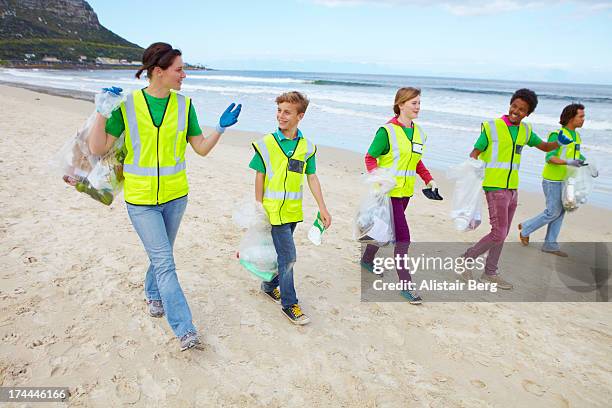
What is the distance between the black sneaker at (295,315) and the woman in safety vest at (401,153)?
3.42ft

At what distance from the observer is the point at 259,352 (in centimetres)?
300

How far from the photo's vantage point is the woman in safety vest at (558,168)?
15.4 ft

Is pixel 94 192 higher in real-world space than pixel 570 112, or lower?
lower

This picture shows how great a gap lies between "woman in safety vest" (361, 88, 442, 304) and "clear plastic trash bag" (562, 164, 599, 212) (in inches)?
81.8

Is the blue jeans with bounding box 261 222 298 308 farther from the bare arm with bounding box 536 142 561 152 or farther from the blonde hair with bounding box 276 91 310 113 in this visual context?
the bare arm with bounding box 536 142 561 152

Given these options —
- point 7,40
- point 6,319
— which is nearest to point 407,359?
point 6,319

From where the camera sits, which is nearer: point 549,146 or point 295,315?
point 295,315

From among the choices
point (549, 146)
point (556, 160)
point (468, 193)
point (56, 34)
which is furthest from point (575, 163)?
point (56, 34)

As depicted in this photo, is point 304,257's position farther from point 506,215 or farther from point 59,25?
point 59,25

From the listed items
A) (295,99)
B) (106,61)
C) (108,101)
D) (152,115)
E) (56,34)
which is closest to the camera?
(108,101)

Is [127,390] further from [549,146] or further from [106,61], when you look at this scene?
[106,61]

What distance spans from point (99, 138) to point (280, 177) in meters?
1.21

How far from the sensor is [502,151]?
4.01 meters

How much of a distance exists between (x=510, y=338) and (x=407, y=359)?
962 millimetres
